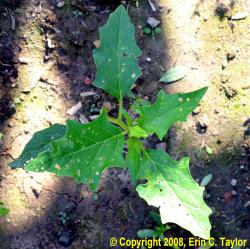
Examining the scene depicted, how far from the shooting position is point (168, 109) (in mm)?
2352

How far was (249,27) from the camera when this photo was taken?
3.67 metres

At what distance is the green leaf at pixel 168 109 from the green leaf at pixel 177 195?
0.26 metres

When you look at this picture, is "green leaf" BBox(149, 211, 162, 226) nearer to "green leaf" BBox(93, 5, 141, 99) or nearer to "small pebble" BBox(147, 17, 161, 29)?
"green leaf" BBox(93, 5, 141, 99)

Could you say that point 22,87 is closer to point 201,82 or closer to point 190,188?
point 201,82

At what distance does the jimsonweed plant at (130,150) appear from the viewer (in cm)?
229

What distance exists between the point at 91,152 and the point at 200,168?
152cm

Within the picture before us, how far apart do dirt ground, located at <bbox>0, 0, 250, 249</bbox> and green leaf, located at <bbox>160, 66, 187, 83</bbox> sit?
0.19 feet

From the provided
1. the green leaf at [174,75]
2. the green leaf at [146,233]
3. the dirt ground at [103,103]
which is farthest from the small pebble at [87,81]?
the green leaf at [146,233]

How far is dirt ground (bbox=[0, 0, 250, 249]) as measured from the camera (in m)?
3.50

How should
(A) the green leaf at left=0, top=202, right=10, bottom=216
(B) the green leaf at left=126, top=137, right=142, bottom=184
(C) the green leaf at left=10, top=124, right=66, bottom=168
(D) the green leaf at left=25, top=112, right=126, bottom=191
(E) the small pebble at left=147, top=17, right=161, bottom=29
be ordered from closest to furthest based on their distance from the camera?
(D) the green leaf at left=25, top=112, right=126, bottom=191, (B) the green leaf at left=126, top=137, right=142, bottom=184, (C) the green leaf at left=10, top=124, right=66, bottom=168, (A) the green leaf at left=0, top=202, right=10, bottom=216, (E) the small pebble at left=147, top=17, right=161, bottom=29

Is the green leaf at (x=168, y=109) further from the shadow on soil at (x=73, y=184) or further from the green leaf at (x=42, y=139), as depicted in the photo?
the shadow on soil at (x=73, y=184)

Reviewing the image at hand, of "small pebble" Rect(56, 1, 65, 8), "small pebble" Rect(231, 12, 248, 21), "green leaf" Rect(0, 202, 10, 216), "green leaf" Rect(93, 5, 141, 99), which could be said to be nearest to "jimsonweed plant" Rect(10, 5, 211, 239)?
"green leaf" Rect(93, 5, 141, 99)

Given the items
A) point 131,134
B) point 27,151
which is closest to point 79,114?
point 27,151

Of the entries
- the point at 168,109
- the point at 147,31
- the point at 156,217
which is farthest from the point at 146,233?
the point at 147,31
